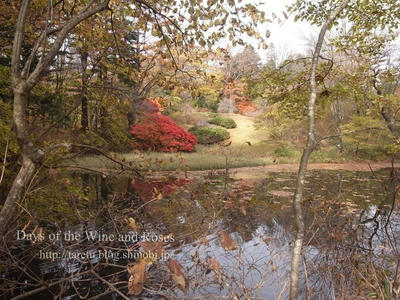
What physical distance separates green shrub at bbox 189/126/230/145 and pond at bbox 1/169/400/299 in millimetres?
13100

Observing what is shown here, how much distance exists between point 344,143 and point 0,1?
21.6m

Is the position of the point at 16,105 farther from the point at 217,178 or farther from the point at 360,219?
the point at 217,178

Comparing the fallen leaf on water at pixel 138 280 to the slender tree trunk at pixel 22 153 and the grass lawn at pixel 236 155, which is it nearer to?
the slender tree trunk at pixel 22 153

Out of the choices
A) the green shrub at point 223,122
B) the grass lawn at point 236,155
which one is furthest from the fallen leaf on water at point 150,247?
the green shrub at point 223,122

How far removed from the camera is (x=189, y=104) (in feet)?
95.0

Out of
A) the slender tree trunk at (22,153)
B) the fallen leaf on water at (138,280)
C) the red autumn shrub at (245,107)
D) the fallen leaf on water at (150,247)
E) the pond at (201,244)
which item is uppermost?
the red autumn shrub at (245,107)

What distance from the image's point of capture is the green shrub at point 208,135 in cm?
2412

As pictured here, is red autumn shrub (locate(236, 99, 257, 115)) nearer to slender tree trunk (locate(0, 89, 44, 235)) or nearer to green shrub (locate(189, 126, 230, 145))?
green shrub (locate(189, 126, 230, 145))

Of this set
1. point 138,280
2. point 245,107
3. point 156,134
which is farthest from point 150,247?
point 245,107

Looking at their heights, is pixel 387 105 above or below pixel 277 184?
above

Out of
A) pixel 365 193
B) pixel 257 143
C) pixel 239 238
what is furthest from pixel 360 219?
pixel 257 143

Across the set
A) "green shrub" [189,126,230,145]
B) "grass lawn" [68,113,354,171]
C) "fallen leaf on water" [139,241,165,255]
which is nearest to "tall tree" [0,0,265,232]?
"fallen leaf on water" [139,241,165,255]

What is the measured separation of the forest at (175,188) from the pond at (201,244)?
31 mm

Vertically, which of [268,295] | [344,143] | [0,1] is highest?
[0,1]
